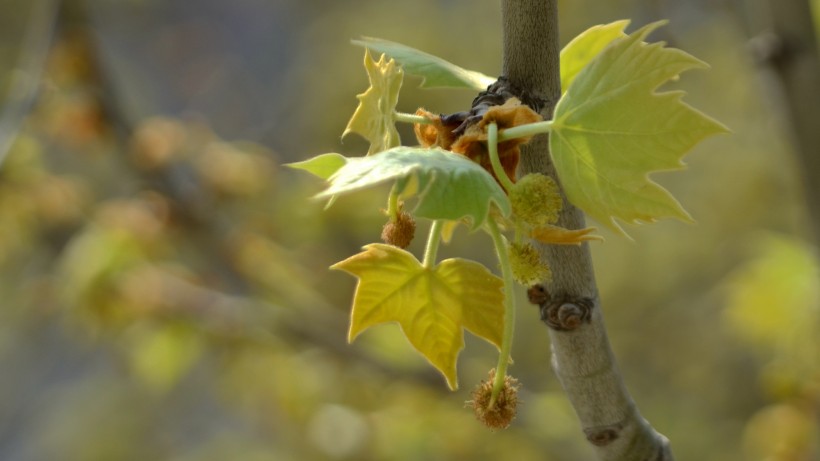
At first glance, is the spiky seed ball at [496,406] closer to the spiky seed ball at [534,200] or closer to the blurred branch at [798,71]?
the spiky seed ball at [534,200]

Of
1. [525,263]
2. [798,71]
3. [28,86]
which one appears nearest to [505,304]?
[525,263]

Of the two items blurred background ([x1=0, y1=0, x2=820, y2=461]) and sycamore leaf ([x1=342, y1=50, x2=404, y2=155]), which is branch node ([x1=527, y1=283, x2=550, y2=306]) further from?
blurred background ([x1=0, y1=0, x2=820, y2=461])

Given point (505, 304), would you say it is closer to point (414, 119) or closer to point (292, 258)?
point (414, 119)

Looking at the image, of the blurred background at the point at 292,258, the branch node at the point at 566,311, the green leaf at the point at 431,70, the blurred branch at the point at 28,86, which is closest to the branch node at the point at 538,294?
the branch node at the point at 566,311

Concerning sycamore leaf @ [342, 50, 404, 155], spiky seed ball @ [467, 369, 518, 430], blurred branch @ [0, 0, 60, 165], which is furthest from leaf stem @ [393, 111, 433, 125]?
blurred branch @ [0, 0, 60, 165]

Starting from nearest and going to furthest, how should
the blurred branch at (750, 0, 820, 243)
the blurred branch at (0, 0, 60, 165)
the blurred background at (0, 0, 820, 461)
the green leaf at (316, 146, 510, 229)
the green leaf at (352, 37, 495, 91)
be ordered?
1. the green leaf at (316, 146, 510, 229)
2. the green leaf at (352, 37, 495, 91)
3. the blurred branch at (750, 0, 820, 243)
4. the blurred branch at (0, 0, 60, 165)
5. the blurred background at (0, 0, 820, 461)

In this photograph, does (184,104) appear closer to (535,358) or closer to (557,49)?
(535,358)

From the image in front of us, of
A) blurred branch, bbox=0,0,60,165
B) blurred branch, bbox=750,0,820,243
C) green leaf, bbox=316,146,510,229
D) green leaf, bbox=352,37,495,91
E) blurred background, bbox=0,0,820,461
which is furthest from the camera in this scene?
blurred background, bbox=0,0,820,461
